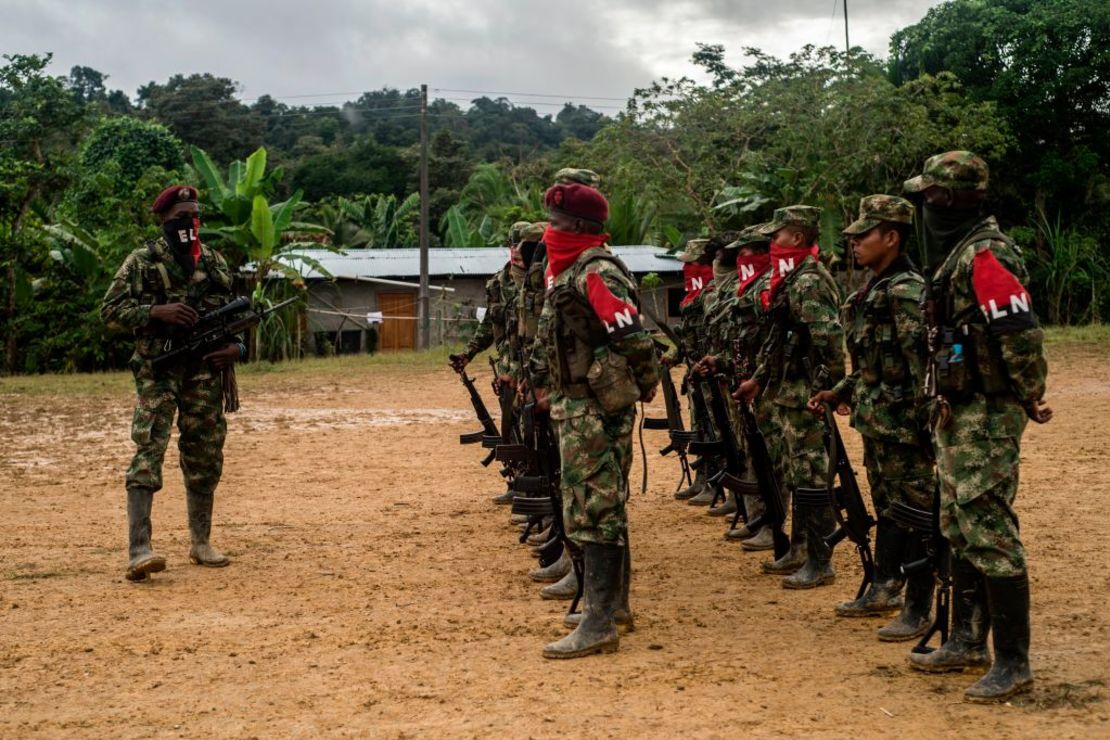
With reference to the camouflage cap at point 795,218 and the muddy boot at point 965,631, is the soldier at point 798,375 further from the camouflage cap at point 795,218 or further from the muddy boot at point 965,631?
the muddy boot at point 965,631

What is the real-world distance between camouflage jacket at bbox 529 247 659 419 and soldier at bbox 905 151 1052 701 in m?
1.26

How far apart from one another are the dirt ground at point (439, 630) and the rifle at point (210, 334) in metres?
1.30

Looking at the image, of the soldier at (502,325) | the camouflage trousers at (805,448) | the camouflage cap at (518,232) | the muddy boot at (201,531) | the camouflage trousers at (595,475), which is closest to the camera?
the camouflage trousers at (595,475)

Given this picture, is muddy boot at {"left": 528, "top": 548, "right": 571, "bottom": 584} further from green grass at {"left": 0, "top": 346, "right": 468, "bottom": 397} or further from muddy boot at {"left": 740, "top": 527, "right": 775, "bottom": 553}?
green grass at {"left": 0, "top": 346, "right": 468, "bottom": 397}

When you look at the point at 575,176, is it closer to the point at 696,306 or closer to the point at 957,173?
the point at 957,173

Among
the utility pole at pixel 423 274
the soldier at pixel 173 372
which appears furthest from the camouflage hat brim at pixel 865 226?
the utility pole at pixel 423 274

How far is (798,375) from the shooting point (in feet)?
23.2

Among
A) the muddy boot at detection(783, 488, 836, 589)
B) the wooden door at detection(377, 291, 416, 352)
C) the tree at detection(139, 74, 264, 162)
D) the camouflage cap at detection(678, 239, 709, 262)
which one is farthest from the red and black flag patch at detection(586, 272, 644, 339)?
the tree at detection(139, 74, 264, 162)

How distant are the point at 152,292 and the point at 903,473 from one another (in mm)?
4422

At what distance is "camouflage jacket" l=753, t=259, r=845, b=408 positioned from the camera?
6789mm

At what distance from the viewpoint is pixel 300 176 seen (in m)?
47.8

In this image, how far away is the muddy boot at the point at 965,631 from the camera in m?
5.22

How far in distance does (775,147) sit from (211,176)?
39.8 feet

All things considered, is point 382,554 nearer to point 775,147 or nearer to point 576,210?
point 576,210
